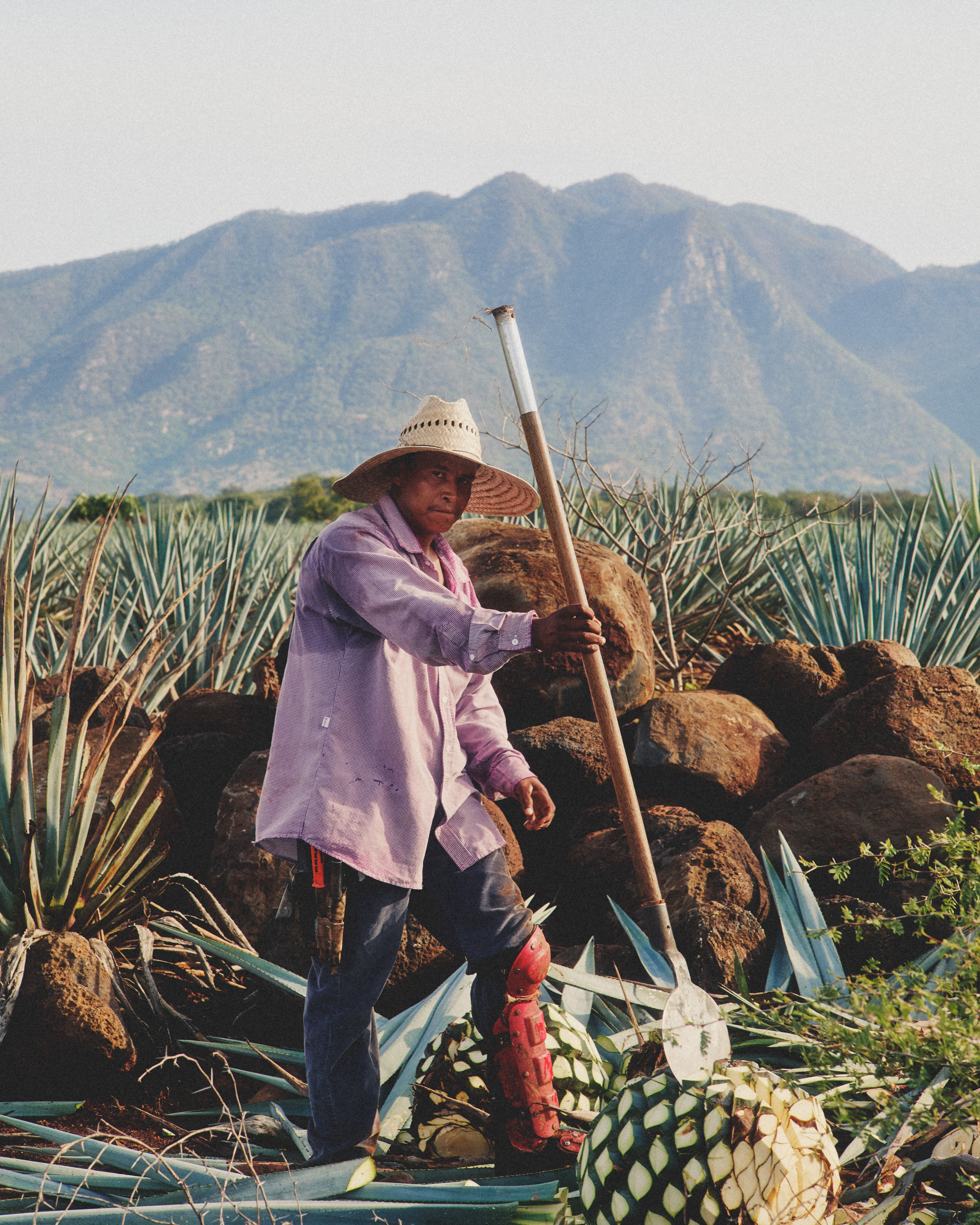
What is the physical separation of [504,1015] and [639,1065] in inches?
11.7

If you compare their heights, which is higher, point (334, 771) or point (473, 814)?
point (334, 771)

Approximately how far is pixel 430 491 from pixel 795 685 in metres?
2.04

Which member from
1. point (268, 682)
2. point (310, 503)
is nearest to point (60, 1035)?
point (268, 682)

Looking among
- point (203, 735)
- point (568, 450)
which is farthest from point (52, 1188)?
point (568, 450)

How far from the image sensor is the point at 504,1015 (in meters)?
2.01

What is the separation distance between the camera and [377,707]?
2012 mm

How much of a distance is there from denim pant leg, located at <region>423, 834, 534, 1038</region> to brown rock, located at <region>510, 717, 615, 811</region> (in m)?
1.19

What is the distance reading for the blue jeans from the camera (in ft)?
6.46

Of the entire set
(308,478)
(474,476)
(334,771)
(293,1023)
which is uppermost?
(308,478)

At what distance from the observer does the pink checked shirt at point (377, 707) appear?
1.88 m

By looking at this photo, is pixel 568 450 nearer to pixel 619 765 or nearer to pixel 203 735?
pixel 203 735

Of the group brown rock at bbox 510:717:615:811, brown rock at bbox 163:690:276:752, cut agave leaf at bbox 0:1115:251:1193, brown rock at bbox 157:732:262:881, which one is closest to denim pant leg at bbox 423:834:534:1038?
cut agave leaf at bbox 0:1115:251:1193

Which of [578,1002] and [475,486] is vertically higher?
[475,486]

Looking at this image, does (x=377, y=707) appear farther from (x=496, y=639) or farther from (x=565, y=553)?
(x=565, y=553)
